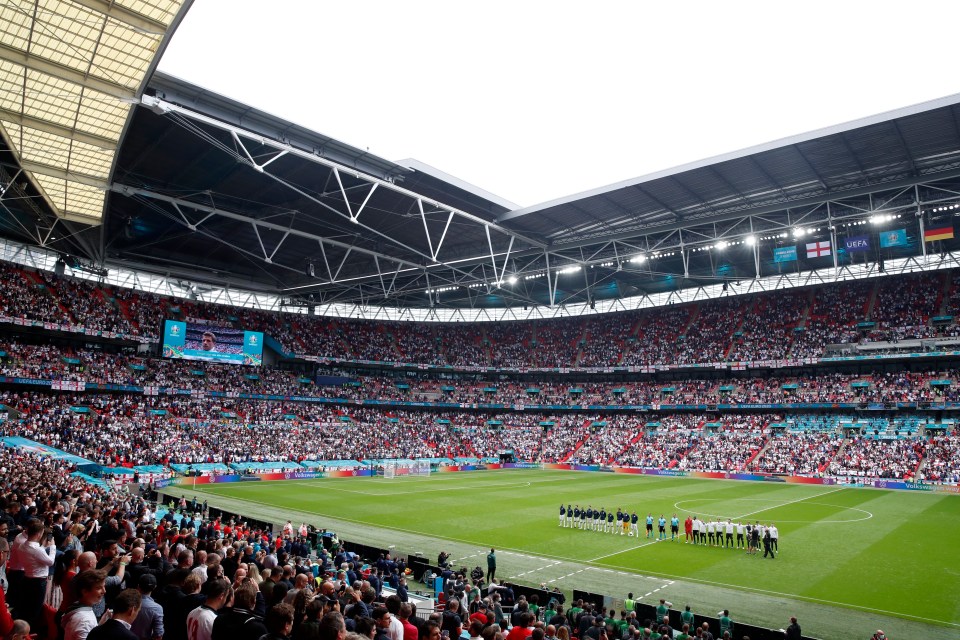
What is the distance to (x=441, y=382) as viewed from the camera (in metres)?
75.9

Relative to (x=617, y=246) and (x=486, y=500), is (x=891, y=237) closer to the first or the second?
(x=617, y=246)

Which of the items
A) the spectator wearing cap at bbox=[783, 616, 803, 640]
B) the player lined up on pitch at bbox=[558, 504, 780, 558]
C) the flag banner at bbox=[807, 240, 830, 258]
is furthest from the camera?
the flag banner at bbox=[807, 240, 830, 258]

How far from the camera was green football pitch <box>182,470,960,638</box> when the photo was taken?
1708 cm

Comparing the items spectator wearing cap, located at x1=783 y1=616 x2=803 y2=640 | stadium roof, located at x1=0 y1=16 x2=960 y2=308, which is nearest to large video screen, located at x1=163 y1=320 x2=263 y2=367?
stadium roof, located at x1=0 y1=16 x2=960 y2=308

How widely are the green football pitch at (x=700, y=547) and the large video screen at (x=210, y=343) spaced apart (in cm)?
1777

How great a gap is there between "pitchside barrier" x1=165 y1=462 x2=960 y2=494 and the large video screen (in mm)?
15580

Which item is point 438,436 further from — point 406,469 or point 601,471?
point 601,471

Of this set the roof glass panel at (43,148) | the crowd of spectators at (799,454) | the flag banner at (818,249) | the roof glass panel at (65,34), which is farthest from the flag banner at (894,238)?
the roof glass panel at (43,148)

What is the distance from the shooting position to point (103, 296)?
56.8 metres

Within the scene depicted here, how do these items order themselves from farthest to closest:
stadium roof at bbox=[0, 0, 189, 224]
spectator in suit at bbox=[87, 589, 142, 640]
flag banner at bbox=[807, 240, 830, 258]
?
flag banner at bbox=[807, 240, 830, 258] → stadium roof at bbox=[0, 0, 189, 224] → spectator in suit at bbox=[87, 589, 142, 640]

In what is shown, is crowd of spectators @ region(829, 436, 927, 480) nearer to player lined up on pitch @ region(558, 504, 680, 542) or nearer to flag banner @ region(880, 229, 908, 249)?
flag banner @ region(880, 229, 908, 249)

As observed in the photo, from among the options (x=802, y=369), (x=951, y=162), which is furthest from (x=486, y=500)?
(x=802, y=369)

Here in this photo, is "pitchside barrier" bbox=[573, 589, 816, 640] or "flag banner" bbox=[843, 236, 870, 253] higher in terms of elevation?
"flag banner" bbox=[843, 236, 870, 253]

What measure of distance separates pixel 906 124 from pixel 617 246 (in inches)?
849
